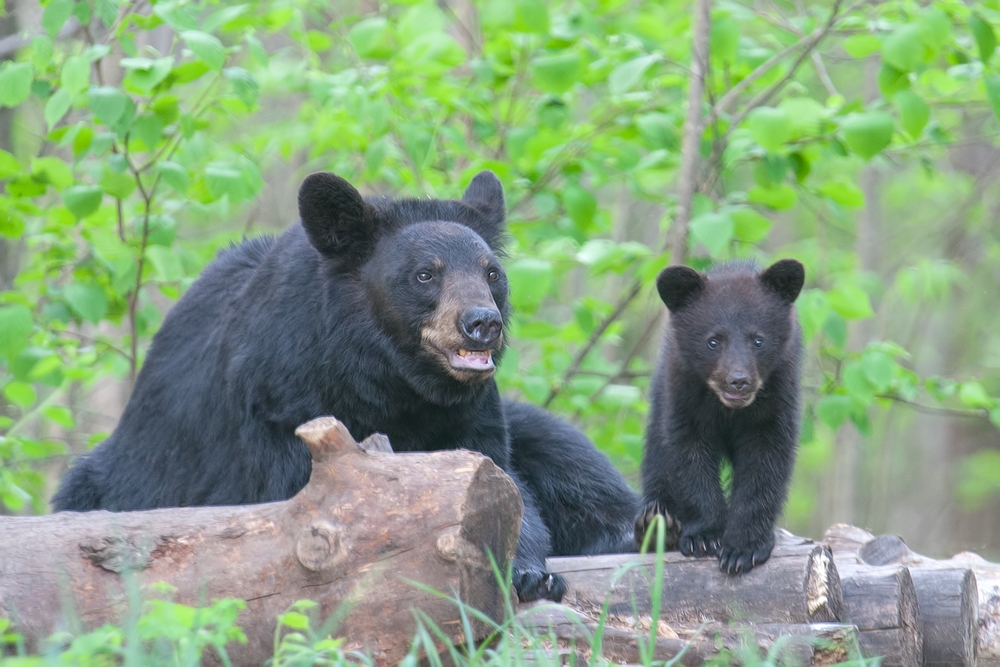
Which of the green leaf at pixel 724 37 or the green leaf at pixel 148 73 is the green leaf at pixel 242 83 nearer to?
the green leaf at pixel 148 73

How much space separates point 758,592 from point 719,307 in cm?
129

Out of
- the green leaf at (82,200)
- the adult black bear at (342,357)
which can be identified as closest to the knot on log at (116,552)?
the adult black bear at (342,357)

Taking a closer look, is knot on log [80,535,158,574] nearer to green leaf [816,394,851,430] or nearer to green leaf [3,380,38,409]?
green leaf [3,380,38,409]

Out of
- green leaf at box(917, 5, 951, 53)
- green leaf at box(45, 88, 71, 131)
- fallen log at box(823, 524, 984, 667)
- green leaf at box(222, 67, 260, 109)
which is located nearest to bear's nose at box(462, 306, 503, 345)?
fallen log at box(823, 524, 984, 667)

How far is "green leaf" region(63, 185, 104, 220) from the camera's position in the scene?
18.1ft

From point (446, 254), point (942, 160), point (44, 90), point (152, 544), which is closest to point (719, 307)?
point (446, 254)

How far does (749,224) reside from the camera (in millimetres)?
6270

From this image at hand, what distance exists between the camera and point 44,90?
570 centimetres

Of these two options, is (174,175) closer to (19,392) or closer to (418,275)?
(19,392)

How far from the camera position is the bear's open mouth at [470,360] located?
408cm

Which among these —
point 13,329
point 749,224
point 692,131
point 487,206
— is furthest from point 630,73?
point 13,329

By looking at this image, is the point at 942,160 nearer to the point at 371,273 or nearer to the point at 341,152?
the point at 341,152

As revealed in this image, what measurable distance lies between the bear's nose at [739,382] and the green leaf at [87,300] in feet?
11.5

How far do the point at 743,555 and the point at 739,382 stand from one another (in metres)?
0.68
